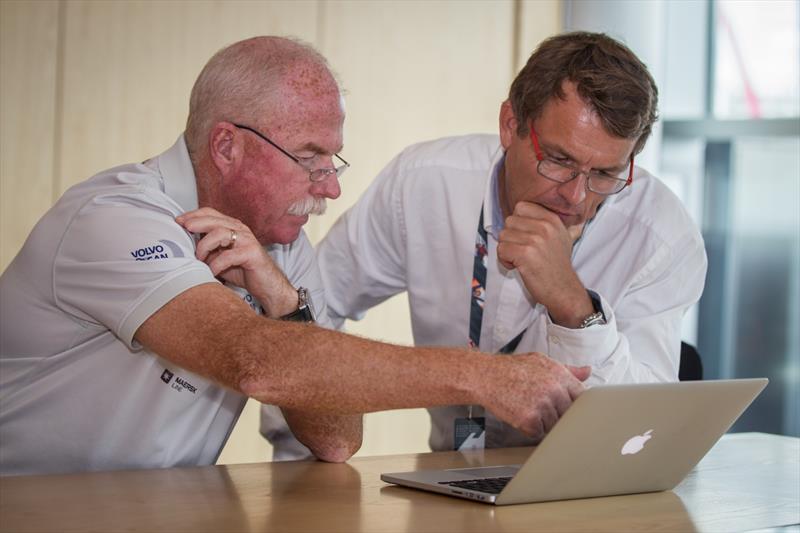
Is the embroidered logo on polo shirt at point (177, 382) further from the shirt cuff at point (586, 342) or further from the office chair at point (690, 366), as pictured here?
the office chair at point (690, 366)

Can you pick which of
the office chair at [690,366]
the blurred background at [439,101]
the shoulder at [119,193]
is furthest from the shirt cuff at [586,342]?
the blurred background at [439,101]

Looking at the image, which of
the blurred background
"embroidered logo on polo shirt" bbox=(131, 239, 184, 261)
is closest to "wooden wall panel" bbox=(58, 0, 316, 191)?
the blurred background

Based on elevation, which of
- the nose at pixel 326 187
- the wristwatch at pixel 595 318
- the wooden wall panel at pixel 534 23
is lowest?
the wristwatch at pixel 595 318

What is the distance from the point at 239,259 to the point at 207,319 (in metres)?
0.33

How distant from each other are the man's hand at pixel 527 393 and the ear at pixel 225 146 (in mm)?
696

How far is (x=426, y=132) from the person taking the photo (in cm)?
→ 435

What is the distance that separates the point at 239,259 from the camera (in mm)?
1715

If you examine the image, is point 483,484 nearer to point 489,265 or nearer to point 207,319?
point 207,319

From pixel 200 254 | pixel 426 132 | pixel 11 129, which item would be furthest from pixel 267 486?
pixel 426 132

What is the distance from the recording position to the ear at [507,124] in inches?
87.9

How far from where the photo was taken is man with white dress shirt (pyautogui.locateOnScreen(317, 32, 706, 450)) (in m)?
2.04

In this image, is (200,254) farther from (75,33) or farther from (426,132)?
(426,132)

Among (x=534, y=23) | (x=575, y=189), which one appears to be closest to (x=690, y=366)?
(x=575, y=189)

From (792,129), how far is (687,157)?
1.59 ft
